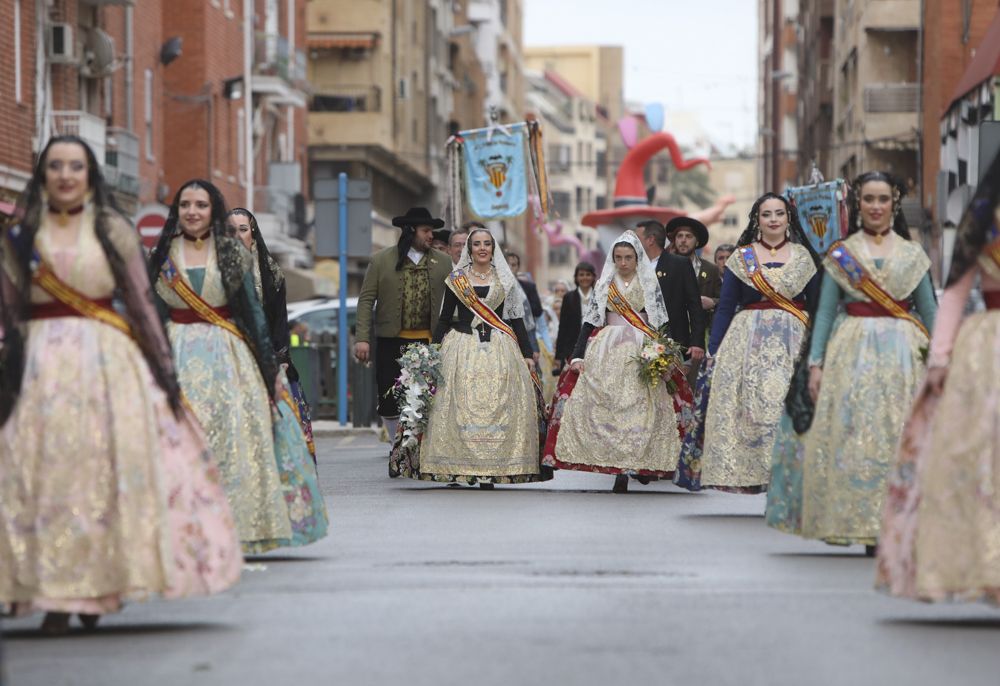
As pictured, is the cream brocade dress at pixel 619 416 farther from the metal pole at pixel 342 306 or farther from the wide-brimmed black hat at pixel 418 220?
the metal pole at pixel 342 306

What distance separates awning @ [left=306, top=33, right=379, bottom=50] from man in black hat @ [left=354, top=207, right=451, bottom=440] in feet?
160

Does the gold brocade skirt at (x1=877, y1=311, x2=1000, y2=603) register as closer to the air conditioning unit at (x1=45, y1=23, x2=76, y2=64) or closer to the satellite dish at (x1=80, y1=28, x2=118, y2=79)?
the air conditioning unit at (x1=45, y1=23, x2=76, y2=64)

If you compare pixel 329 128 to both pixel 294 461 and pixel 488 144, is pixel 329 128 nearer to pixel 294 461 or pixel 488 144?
pixel 488 144

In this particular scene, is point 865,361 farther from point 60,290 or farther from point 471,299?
point 471,299

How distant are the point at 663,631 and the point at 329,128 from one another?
59340mm

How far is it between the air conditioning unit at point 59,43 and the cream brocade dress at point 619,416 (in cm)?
2128

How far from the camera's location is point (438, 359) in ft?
56.6

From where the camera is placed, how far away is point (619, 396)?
1686cm

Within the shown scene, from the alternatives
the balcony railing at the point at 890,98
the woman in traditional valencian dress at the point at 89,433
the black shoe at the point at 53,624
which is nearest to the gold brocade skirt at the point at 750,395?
the woman in traditional valencian dress at the point at 89,433

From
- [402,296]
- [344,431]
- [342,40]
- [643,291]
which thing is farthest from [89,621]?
[342,40]

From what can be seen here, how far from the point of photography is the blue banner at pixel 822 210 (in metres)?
19.3

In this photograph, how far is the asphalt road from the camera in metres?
7.73

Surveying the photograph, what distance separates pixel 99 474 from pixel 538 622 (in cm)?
167

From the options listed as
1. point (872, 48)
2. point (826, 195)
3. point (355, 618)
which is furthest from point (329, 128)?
point (355, 618)
